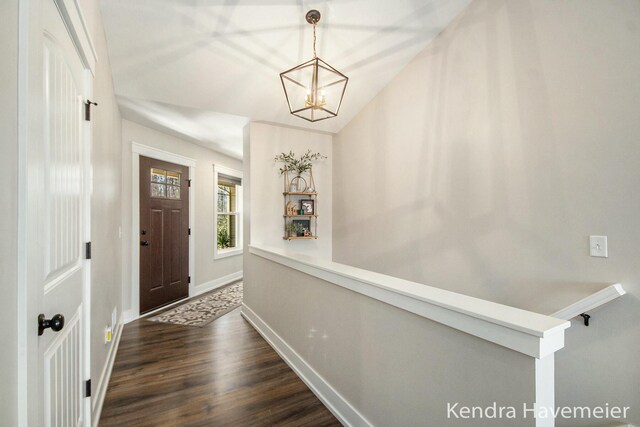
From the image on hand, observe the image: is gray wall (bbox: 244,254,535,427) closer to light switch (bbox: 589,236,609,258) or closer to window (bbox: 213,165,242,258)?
light switch (bbox: 589,236,609,258)

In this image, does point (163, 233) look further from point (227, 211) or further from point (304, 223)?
point (304, 223)

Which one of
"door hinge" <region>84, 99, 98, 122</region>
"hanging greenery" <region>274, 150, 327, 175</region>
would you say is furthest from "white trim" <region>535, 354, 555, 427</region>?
"hanging greenery" <region>274, 150, 327, 175</region>

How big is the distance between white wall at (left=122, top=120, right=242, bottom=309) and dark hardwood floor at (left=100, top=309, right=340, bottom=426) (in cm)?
119

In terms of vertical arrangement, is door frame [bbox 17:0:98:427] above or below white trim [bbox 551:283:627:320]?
above

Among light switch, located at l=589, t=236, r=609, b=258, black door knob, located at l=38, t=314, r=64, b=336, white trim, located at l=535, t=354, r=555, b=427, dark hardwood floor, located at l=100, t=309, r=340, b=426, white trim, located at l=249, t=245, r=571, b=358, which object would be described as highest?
light switch, located at l=589, t=236, r=609, b=258

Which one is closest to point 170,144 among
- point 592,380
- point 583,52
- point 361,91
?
point 361,91

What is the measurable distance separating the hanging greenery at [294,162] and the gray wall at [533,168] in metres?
1.17

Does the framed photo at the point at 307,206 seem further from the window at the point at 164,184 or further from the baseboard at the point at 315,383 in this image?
the window at the point at 164,184

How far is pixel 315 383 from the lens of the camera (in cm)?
212

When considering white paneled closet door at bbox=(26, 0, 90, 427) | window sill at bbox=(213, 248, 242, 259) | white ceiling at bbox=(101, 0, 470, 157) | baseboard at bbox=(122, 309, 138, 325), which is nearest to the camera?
white paneled closet door at bbox=(26, 0, 90, 427)

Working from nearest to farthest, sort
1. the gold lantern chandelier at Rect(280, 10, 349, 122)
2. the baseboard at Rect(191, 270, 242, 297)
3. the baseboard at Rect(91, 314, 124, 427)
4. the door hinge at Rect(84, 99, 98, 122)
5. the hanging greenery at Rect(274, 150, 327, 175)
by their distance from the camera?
the door hinge at Rect(84, 99, 98, 122), the baseboard at Rect(91, 314, 124, 427), the gold lantern chandelier at Rect(280, 10, 349, 122), the hanging greenery at Rect(274, 150, 327, 175), the baseboard at Rect(191, 270, 242, 297)

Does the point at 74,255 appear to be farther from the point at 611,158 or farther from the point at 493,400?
the point at 611,158

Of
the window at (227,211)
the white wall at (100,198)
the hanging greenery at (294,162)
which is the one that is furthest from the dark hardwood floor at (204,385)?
the window at (227,211)

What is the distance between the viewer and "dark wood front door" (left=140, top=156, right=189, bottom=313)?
379cm
